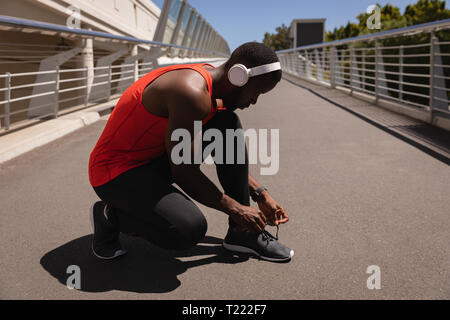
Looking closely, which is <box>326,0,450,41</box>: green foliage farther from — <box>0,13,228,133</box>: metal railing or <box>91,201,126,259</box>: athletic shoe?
<box>91,201,126,259</box>: athletic shoe

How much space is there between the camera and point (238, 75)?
7.36 feet

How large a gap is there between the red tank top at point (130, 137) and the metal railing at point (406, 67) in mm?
5033

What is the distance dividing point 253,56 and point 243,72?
0.11 meters

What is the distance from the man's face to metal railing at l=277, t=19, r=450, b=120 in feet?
15.8

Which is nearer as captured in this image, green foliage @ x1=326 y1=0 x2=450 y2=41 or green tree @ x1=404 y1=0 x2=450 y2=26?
green foliage @ x1=326 y1=0 x2=450 y2=41

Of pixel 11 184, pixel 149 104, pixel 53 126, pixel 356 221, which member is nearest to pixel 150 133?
pixel 149 104

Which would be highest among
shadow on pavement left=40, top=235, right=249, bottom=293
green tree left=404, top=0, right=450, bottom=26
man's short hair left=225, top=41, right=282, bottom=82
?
green tree left=404, top=0, right=450, bottom=26

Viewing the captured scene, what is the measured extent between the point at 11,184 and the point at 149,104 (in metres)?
2.69

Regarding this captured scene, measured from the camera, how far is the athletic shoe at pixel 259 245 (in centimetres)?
271

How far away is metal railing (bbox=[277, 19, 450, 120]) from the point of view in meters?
7.29

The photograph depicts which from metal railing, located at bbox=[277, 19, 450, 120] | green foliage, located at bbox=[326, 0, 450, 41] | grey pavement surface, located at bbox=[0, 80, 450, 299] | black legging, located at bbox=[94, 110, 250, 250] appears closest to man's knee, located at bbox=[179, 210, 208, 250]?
black legging, located at bbox=[94, 110, 250, 250]
